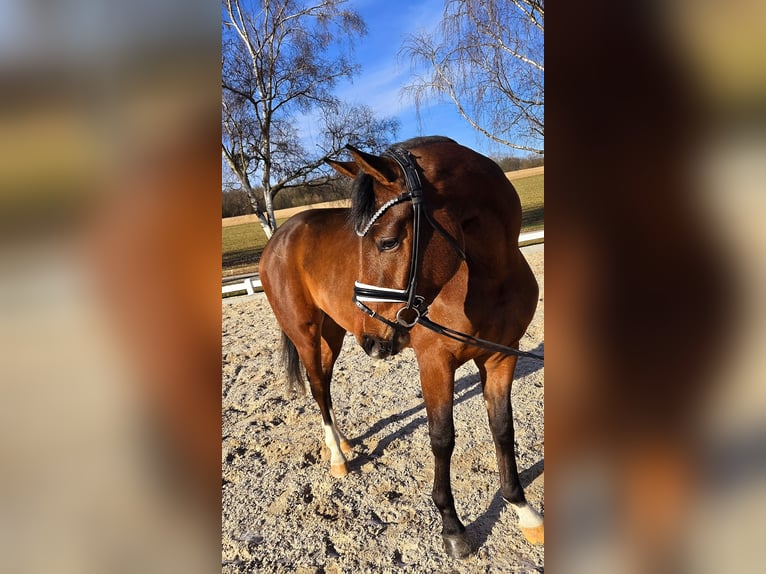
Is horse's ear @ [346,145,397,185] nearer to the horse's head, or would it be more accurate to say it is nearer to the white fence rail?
the horse's head

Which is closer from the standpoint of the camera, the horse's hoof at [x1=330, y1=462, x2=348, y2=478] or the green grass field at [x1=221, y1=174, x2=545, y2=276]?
the horse's hoof at [x1=330, y1=462, x2=348, y2=478]

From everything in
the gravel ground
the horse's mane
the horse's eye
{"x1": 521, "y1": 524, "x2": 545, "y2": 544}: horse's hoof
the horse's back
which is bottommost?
the gravel ground

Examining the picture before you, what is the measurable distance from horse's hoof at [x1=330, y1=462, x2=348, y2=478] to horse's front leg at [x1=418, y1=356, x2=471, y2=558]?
2.90 ft

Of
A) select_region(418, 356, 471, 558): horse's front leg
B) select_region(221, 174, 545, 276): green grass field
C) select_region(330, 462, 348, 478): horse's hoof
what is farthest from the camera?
select_region(221, 174, 545, 276): green grass field

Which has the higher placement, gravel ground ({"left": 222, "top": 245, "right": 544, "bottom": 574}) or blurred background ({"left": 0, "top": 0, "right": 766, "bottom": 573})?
blurred background ({"left": 0, "top": 0, "right": 766, "bottom": 573})

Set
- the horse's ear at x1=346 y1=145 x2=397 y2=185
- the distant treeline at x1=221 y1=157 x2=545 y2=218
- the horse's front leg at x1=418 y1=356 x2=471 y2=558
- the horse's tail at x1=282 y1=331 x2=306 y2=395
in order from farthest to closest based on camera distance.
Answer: the distant treeline at x1=221 y1=157 x2=545 y2=218 → the horse's tail at x1=282 y1=331 x2=306 y2=395 → the horse's front leg at x1=418 y1=356 x2=471 y2=558 → the horse's ear at x1=346 y1=145 x2=397 y2=185

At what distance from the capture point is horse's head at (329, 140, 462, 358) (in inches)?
62.8

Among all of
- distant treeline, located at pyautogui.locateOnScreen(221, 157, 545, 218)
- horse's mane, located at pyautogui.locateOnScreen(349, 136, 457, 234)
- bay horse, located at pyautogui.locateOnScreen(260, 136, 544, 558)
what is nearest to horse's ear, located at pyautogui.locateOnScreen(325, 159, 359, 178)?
bay horse, located at pyautogui.locateOnScreen(260, 136, 544, 558)

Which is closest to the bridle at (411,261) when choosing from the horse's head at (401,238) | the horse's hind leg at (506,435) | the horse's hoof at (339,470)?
the horse's head at (401,238)
